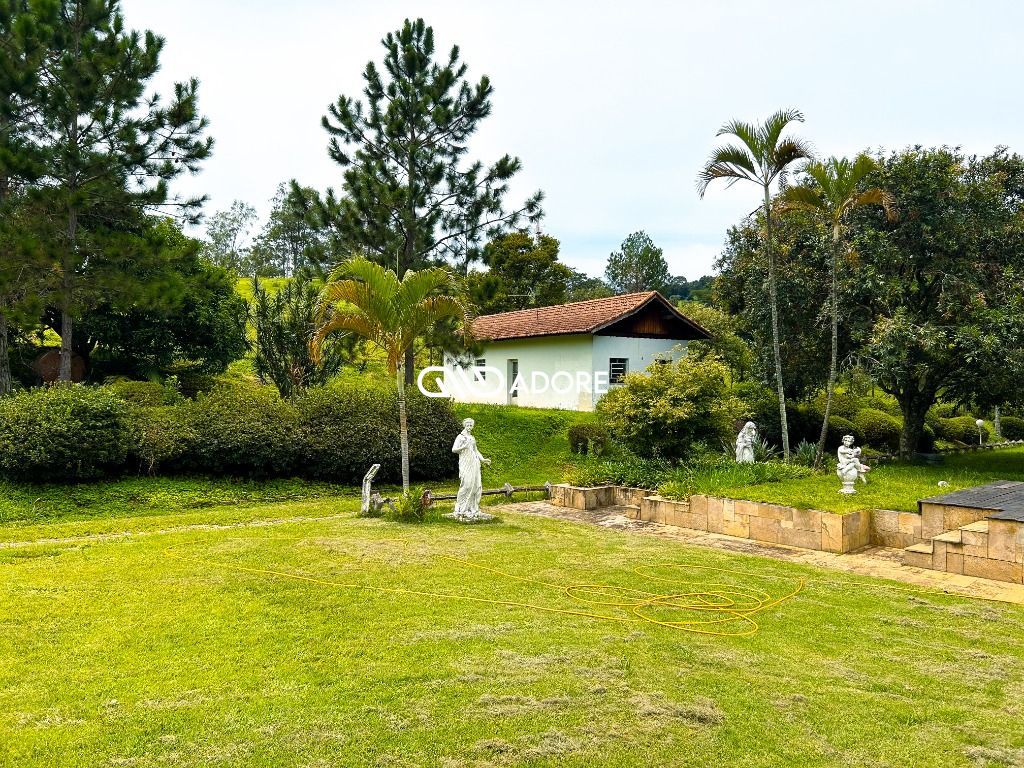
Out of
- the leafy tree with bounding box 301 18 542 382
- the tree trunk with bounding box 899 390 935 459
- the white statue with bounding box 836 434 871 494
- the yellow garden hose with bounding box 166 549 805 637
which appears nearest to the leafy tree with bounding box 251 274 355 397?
the leafy tree with bounding box 301 18 542 382

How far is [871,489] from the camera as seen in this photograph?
10.9m

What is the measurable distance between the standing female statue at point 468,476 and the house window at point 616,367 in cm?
1257

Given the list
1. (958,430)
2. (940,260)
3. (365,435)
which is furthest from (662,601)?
(958,430)

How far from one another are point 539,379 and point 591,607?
1829cm

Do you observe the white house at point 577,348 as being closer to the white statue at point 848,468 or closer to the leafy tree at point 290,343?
the leafy tree at point 290,343

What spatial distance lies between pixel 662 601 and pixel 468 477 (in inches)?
190

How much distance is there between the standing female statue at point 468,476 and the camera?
10812 millimetres

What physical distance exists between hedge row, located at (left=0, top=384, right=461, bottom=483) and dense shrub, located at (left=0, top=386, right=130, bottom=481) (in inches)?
0.7

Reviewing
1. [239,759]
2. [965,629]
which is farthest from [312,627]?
[965,629]

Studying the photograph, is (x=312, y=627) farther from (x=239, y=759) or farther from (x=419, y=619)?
(x=239, y=759)

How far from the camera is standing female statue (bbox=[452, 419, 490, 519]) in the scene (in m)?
10.8

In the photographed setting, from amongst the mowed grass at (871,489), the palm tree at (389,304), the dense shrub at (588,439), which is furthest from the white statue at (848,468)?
the dense shrub at (588,439)

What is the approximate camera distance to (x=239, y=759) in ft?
11.5

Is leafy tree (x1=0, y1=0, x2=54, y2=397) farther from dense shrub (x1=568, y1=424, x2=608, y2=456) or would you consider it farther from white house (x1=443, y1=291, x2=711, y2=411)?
dense shrub (x1=568, y1=424, x2=608, y2=456)
